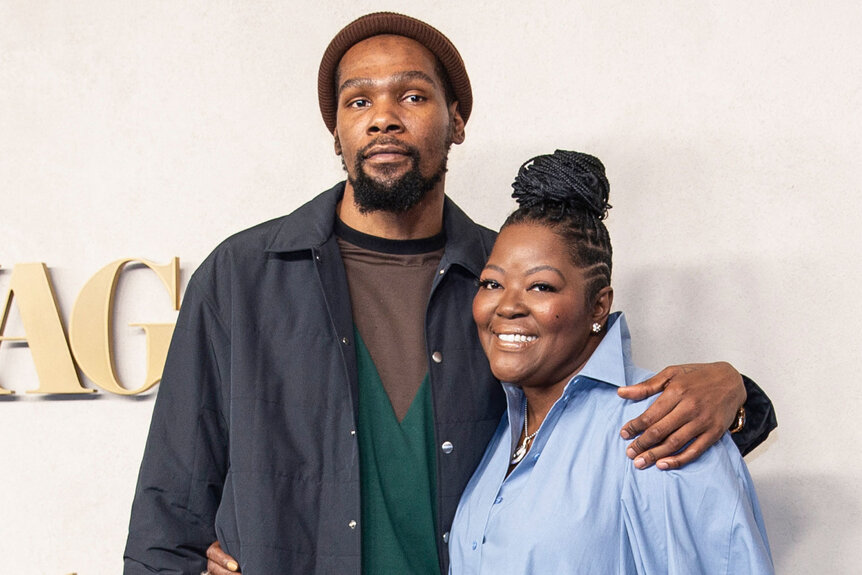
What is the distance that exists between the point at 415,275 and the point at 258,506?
608 millimetres

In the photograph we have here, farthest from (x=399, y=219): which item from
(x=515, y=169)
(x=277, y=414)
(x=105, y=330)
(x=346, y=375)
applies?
(x=105, y=330)

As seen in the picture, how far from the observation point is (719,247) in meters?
2.34

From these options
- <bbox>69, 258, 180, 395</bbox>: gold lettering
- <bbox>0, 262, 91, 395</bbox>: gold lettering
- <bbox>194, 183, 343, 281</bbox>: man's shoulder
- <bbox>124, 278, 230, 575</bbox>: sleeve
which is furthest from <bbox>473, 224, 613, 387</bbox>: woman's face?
<bbox>0, 262, 91, 395</bbox>: gold lettering

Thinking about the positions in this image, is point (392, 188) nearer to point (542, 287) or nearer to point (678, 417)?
point (542, 287)

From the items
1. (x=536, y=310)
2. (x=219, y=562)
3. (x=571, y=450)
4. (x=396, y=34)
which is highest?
(x=396, y=34)

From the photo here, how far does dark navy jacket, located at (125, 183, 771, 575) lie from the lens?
1645mm

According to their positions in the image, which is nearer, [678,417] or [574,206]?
[678,417]

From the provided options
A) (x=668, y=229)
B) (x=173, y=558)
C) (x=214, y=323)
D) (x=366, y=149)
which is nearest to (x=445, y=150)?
(x=366, y=149)

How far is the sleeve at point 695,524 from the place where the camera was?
128cm

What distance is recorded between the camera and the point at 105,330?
8.29 feet

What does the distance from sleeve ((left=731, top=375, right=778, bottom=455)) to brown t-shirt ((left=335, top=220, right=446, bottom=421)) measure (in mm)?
653

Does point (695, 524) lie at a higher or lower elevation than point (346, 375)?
lower

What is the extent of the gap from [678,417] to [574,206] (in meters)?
0.46

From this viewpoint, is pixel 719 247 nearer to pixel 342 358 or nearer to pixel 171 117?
pixel 342 358
